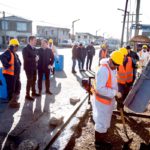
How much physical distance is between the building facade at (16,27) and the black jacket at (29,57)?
165ft

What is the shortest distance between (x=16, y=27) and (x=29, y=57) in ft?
176

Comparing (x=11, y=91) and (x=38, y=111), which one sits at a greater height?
(x=11, y=91)

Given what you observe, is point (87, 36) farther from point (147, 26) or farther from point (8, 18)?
point (147, 26)

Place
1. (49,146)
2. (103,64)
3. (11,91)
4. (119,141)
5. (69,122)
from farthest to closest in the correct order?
(11,91) → (69,122) → (119,141) → (49,146) → (103,64)

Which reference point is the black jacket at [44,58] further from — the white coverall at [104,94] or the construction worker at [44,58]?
the white coverall at [104,94]

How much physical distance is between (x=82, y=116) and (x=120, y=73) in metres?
1.53

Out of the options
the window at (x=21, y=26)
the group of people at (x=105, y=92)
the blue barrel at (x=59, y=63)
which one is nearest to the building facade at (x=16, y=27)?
the window at (x=21, y=26)

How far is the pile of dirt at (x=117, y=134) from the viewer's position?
195 inches

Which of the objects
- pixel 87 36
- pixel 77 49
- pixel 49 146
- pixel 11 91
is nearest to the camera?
pixel 49 146

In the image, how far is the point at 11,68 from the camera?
267 inches

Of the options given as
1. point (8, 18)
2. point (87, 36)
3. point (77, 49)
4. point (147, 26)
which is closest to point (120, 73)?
point (77, 49)

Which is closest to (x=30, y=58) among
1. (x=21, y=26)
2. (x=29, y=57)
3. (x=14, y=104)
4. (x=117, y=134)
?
(x=29, y=57)

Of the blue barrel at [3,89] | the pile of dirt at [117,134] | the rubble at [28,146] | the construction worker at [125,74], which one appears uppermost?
the construction worker at [125,74]

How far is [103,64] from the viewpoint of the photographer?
14.4 ft
